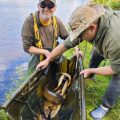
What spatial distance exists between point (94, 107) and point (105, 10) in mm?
1784

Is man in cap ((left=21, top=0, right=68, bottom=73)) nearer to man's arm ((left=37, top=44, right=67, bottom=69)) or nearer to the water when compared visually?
man's arm ((left=37, top=44, right=67, bottom=69))

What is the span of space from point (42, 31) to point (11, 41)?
14.0 feet

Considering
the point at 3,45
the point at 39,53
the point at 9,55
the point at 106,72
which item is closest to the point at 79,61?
the point at 39,53

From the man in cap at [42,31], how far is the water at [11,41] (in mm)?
1384

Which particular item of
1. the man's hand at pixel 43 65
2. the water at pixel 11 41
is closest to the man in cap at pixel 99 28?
the man's hand at pixel 43 65

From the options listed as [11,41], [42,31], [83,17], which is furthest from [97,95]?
[11,41]

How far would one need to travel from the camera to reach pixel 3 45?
859 cm

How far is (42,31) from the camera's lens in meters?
4.88

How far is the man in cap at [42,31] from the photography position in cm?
472

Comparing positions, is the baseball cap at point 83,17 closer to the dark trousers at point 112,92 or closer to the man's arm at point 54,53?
the man's arm at point 54,53

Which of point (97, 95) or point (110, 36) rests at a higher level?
point (110, 36)

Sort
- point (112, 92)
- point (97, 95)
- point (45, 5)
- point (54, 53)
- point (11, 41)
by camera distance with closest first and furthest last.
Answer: point (112, 92) → point (54, 53) → point (45, 5) → point (97, 95) → point (11, 41)

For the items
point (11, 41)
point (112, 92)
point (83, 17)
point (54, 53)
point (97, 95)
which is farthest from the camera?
point (11, 41)

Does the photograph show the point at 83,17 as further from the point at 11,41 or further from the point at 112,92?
the point at 11,41
